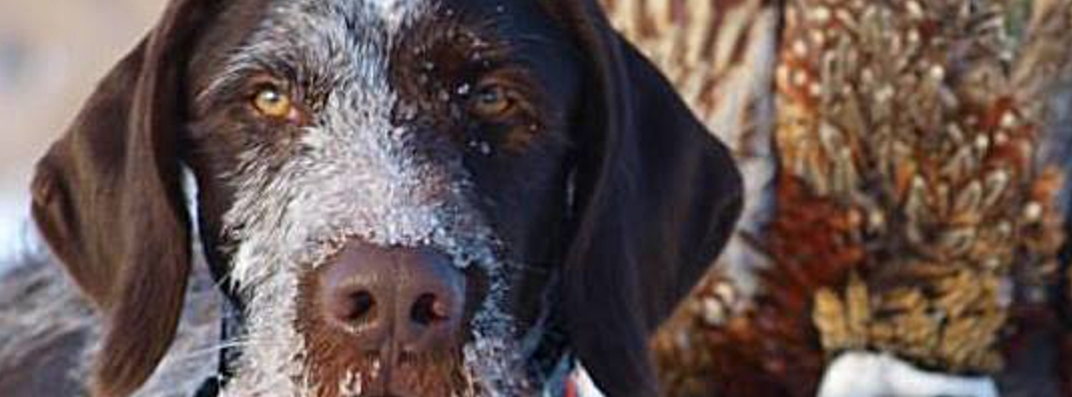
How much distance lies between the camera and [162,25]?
2.88m

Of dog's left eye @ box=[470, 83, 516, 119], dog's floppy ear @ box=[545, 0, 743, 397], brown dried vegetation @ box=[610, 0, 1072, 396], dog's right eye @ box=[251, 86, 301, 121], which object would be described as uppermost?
dog's right eye @ box=[251, 86, 301, 121]

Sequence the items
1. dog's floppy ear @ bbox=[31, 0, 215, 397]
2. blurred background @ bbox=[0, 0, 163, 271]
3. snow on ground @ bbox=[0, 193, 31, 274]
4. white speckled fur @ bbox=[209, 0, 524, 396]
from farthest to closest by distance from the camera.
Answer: blurred background @ bbox=[0, 0, 163, 271], snow on ground @ bbox=[0, 193, 31, 274], dog's floppy ear @ bbox=[31, 0, 215, 397], white speckled fur @ bbox=[209, 0, 524, 396]

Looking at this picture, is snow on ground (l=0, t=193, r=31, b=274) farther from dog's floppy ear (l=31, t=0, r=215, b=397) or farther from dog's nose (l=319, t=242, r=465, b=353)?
dog's nose (l=319, t=242, r=465, b=353)

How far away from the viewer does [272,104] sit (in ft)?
9.20

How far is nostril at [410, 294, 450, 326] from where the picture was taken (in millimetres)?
2525

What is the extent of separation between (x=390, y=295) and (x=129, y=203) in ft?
1.71

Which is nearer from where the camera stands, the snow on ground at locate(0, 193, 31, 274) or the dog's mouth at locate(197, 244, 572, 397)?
the dog's mouth at locate(197, 244, 572, 397)

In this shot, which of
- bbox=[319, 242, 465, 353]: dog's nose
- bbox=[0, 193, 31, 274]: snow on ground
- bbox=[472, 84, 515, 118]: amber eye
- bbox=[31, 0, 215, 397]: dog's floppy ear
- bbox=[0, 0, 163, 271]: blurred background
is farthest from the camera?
bbox=[0, 0, 163, 271]: blurred background

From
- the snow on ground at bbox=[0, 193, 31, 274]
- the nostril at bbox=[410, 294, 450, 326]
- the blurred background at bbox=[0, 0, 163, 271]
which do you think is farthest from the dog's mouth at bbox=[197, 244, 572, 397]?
the blurred background at bbox=[0, 0, 163, 271]

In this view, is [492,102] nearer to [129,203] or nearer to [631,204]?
[631,204]

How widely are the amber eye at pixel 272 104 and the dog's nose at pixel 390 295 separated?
0.28 meters

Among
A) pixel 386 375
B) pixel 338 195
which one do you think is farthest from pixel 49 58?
pixel 386 375

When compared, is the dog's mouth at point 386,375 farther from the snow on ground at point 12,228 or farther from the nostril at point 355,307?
the snow on ground at point 12,228

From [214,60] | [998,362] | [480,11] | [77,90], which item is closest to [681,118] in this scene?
[480,11]
